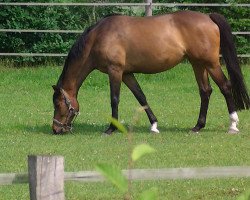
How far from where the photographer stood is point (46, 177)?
4.56 metres

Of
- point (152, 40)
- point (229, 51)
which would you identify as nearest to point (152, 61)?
point (152, 40)

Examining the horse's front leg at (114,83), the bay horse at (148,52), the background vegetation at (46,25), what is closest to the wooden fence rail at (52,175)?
the horse's front leg at (114,83)

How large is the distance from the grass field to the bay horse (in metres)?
0.48

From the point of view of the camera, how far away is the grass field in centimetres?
850

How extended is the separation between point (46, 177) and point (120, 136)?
729cm

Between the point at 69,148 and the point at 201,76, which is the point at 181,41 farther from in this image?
the point at 69,148

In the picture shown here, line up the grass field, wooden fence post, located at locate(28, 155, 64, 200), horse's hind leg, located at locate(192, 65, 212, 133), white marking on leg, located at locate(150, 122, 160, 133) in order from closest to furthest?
wooden fence post, located at locate(28, 155, 64, 200) → the grass field → white marking on leg, located at locate(150, 122, 160, 133) → horse's hind leg, located at locate(192, 65, 212, 133)

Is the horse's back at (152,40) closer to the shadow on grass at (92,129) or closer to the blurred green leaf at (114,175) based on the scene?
the shadow on grass at (92,129)

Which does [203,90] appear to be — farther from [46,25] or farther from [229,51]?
[46,25]

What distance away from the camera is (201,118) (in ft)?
40.5

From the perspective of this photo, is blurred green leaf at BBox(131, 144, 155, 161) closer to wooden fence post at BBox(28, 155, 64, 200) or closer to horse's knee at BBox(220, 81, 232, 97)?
wooden fence post at BBox(28, 155, 64, 200)

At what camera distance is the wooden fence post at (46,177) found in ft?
14.9

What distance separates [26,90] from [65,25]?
116 inches

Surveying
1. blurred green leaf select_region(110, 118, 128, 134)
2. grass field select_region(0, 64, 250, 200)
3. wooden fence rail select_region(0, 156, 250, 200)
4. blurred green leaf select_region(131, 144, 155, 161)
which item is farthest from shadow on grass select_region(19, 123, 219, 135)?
blurred green leaf select_region(131, 144, 155, 161)
